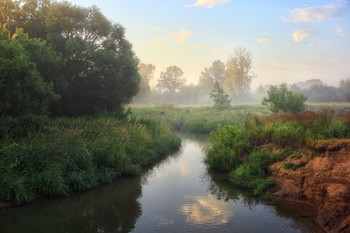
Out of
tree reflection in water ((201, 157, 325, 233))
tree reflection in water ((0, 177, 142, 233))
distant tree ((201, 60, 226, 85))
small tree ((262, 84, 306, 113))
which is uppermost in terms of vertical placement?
distant tree ((201, 60, 226, 85))

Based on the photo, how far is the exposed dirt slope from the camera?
7.56 metres

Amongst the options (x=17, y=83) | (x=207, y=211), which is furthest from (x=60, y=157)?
(x=17, y=83)

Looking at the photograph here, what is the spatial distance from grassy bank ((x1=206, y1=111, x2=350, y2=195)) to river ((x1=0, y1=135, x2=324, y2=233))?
838 mm

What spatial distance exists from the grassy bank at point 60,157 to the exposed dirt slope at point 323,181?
20.8ft

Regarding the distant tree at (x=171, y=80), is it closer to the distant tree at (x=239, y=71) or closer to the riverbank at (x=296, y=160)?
the distant tree at (x=239, y=71)

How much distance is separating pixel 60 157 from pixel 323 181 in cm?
871

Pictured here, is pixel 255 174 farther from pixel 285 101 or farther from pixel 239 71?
pixel 239 71

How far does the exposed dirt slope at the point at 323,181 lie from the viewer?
756 centimetres

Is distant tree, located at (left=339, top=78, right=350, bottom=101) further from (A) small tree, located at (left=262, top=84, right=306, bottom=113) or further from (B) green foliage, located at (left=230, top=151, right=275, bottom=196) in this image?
(B) green foliage, located at (left=230, top=151, right=275, bottom=196)

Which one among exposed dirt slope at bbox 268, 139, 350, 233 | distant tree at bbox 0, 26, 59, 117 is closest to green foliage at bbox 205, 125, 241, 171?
exposed dirt slope at bbox 268, 139, 350, 233

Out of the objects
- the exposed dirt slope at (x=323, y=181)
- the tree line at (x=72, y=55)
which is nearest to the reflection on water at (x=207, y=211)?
the exposed dirt slope at (x=323, y=181)

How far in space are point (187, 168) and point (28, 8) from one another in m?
16.4

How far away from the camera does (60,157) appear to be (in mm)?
10539

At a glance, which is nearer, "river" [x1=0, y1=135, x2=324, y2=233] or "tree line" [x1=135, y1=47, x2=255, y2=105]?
"river" [x1=0, y1=135, x2=324, y2=233]
